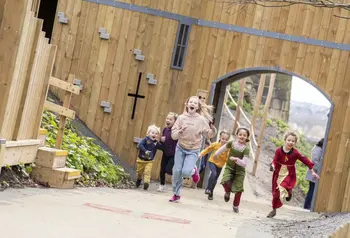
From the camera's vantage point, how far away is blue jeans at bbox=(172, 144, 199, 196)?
12934 millimetres

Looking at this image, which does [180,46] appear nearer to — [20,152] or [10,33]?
[20,152]

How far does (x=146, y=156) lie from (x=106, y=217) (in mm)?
6223

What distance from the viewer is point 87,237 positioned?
22.9 ft

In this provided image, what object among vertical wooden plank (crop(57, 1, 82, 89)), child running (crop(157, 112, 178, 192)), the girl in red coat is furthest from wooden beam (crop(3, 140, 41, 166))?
vertical wooden plank (crop(57, 1, 82, 89))

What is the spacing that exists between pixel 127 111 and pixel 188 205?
5645mm

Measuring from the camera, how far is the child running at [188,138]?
13.0 metres

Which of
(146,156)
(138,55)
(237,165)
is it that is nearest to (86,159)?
(146,156)

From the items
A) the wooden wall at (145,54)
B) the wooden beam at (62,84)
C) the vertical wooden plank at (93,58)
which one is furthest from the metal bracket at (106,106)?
the wooden beam at (62,84)

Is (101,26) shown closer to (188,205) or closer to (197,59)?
(197,59)

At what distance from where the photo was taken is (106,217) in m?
8.71

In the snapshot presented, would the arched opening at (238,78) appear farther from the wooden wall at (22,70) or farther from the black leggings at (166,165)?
the wooden wall at (22,70)

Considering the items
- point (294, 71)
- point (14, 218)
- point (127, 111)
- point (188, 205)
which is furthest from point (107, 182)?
point (14, 218)

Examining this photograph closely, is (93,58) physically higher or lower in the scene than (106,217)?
higher

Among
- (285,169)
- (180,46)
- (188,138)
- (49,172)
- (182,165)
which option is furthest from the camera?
(180,46)
